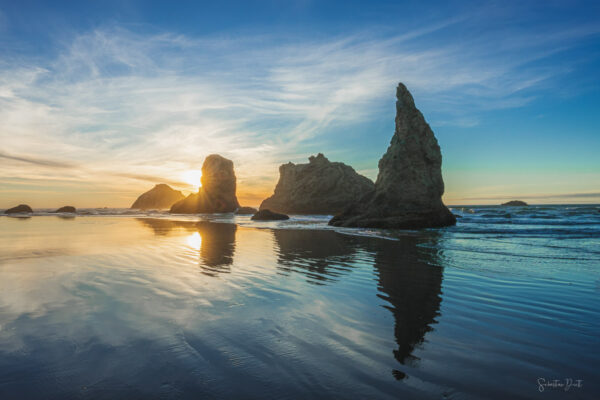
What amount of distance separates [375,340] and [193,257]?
8377 millimetres

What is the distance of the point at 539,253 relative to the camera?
12.0m

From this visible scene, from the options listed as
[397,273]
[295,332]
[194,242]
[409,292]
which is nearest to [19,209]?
[194,242]

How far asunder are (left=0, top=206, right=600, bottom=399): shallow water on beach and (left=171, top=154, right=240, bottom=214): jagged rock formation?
235 ft

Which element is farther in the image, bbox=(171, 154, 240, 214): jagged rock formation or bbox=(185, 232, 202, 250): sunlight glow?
bbox=(171, 154, 240, 214): jagged rock formation

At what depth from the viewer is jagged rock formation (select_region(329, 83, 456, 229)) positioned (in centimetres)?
2694

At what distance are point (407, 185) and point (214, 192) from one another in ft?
200

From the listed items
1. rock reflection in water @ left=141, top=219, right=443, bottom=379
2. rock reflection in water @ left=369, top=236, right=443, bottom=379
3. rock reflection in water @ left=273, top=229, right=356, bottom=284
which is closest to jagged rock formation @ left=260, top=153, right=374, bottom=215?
rock reflection in water @ left=273, top=229, right=356, bottom=284

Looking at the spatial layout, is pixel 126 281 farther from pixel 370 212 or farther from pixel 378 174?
pixel 378 174

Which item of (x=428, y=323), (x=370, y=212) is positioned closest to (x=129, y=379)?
(x=428, y=323)

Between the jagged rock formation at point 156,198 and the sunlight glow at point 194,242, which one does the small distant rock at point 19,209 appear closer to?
the sunlight glow at point 194,242

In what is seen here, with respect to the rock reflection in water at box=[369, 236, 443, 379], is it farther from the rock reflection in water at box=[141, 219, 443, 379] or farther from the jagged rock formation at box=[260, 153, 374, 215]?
the jagged rock formation at box=[260, 153, 374, 215]

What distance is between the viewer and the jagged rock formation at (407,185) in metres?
26.9

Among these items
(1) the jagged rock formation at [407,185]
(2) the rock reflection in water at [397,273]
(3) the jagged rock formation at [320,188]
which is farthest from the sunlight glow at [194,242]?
(3) the jagged rock formation at [320,188]

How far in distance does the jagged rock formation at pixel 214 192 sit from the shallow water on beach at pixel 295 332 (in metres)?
71.5
